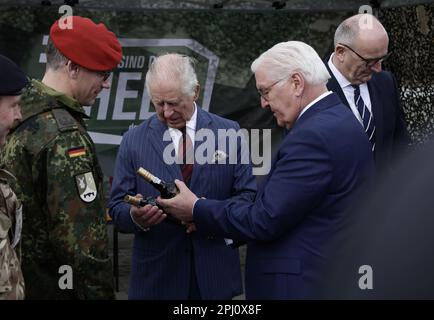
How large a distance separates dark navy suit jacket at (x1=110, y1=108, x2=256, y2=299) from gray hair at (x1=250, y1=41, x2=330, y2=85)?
2.72ft

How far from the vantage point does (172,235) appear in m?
3.98

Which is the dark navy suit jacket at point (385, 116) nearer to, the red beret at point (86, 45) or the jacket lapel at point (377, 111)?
the jacket lapel at point (377, 111)

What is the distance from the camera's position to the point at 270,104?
11.0 feet

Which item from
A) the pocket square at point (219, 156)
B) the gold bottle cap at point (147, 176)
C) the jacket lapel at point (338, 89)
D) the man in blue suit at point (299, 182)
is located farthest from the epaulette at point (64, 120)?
the jacket lapel at point (338, 89)

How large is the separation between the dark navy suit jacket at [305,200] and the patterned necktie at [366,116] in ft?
4.33

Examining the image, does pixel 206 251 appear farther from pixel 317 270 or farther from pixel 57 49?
pixel 57 49

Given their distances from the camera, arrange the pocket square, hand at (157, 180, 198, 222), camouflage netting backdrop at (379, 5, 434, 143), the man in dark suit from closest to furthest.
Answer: hand at (157, 180, 198, 222) → the pocket square → the man in dark suit → camouflage netting backdrop at (379, 5, 434, 143)

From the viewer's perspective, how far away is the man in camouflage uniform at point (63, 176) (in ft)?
10.3

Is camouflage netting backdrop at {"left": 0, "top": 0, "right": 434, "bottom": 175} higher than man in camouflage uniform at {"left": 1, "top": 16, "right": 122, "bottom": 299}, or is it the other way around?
camouflage netting backdrop at {"left": 0, "top": 0, "right": 434, "bottom": 175}

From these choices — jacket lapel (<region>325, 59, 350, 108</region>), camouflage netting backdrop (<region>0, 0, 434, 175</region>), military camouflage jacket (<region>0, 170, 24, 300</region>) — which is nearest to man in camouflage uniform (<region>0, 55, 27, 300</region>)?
military camouflage jacket (<region>0, 170, 24, 300</region>)

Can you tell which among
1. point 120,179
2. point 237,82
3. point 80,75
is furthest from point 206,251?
point 237,82

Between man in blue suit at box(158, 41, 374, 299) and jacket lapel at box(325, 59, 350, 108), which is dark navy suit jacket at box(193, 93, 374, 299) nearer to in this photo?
man in blue suit at box(158, 41, 374, 299)

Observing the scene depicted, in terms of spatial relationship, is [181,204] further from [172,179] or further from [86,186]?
[86,186]

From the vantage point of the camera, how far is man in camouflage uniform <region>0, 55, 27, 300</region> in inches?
107
